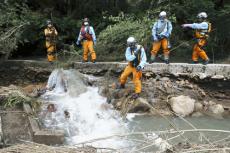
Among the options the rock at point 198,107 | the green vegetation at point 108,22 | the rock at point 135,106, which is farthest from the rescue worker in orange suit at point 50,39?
the rock at point 198,107

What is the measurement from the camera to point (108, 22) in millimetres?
17625

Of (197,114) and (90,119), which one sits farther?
(197,114)

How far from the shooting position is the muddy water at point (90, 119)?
10.9 m

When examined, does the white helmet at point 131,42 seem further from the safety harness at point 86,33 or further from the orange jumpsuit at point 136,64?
the safety harness at point 86,33

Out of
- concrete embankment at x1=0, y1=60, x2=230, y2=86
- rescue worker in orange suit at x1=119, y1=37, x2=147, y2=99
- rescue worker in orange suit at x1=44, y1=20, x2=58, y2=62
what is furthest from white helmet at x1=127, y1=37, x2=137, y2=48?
rescue worker in orange suit at x1=44, y1=20, x2=58, y2=62

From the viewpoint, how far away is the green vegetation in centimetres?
1516

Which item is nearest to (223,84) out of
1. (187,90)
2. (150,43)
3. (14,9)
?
(187,90)

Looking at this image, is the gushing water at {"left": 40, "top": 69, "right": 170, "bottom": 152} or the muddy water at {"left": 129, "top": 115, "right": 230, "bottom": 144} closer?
the gushing water at {"left": 40, "top": 69, "right": 170, "bottom": 152}

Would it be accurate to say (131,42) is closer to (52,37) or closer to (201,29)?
(201,29)

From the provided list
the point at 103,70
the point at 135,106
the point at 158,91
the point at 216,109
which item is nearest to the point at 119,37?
the point at 103,70

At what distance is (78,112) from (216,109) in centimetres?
395

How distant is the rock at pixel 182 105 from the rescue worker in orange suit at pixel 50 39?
4909 millimetres

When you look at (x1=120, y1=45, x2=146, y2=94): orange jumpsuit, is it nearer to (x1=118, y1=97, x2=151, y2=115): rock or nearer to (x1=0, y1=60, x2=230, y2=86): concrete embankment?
(x1=118, y1=97, x2=151, y2=115): rock

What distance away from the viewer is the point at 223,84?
536 inches
